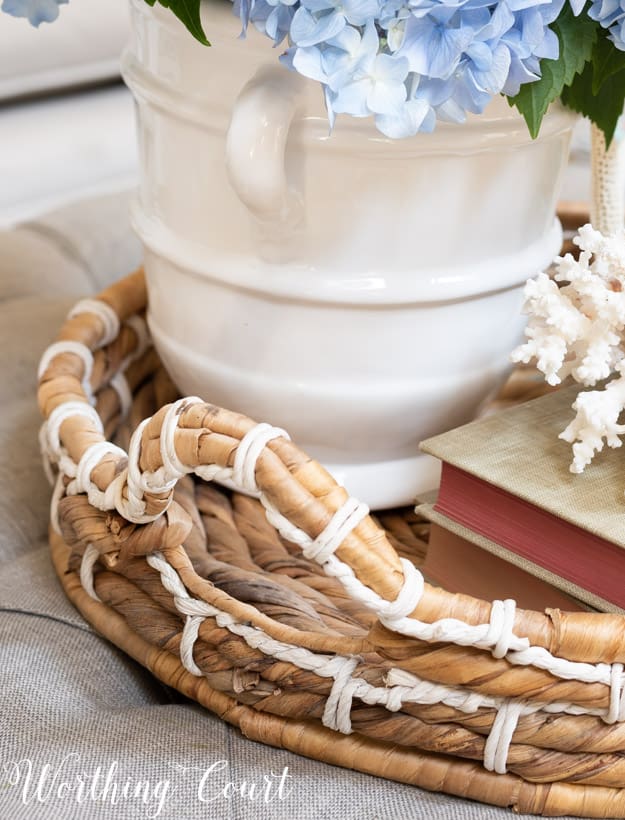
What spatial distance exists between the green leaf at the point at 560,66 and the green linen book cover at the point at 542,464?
131 mm

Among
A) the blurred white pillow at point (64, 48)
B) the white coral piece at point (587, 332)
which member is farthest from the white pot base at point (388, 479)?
the blurred white pillow at point (64, 48)

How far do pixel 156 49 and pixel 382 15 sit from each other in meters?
0.15

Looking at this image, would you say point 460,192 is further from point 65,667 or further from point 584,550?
point 65,667

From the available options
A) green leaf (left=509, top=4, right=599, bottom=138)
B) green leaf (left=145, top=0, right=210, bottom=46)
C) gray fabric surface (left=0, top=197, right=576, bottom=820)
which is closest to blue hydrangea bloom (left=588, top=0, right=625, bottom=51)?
green leaf (left=509, top=4, right=599, bottom=138)

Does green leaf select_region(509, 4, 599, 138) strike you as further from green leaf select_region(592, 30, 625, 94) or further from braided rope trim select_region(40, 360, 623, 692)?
braided rope trim select_region(40, 360, 623, 692)

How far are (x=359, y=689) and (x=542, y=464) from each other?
0.41 ft

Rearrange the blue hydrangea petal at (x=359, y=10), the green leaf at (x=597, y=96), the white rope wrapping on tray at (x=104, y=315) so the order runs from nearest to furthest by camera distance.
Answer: the blue hydrangea petal at (x=359, y=10)
the green leaf at (x=597, y=96)
the white rope wrapping on tray at (x=104, y=315)

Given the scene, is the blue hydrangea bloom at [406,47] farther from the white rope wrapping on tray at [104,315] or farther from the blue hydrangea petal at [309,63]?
the white rope wrapping on tray at [104,315]

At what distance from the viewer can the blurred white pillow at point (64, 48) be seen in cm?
98

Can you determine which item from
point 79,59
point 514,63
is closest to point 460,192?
point 514,63

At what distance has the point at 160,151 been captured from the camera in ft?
1.53

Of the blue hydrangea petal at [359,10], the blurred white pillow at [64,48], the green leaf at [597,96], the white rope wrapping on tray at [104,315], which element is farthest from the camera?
the blurred white pillow at [64,48]

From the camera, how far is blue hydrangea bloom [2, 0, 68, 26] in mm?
422

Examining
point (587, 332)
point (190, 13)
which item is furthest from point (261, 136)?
point (587, 332)
